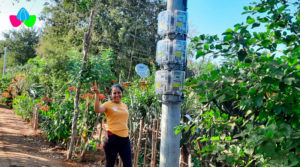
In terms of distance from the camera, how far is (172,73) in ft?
9.21

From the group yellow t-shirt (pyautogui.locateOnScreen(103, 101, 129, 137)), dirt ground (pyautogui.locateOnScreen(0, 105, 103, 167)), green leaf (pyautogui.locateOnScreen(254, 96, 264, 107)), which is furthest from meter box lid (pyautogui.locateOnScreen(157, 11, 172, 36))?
dirt ground (pyautogui.locateOnScreen(0, 105, 103, 167))

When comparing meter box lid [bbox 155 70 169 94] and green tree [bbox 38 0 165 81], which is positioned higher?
green tree [bbox 38 0 165 81]

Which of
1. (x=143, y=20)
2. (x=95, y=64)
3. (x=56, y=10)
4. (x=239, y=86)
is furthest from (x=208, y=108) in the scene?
(x=56, y=10)

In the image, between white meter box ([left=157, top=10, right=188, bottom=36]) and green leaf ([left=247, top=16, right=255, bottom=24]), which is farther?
white meter box ([left=157, top=10, right=188, bottom=36])

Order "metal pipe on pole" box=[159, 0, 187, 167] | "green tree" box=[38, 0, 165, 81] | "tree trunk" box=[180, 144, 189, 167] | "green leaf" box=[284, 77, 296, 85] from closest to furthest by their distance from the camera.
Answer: "green leaf" box=[284, 77, 296, 85], "metal pipe on pole" box=[159, 0, 187, 167], "tree trunk" box=[180, 144, 189, 167], "green tree" box=[38, 0, 165, 81]

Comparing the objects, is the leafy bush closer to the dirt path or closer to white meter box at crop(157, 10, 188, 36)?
the dirt path

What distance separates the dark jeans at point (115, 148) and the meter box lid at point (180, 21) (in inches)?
59.1

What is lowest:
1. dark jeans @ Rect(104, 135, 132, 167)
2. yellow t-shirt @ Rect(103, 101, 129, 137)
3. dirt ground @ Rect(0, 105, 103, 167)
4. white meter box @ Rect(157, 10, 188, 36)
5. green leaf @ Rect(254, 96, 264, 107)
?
dirt ground @ Rect(0, 105, 103, 167)

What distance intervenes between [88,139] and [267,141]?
491 centimetres

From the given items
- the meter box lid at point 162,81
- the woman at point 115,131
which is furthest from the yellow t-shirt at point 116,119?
the meter box lid at point 162,81

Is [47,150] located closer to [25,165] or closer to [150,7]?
[25,165]

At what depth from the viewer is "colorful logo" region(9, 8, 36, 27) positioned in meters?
6.00

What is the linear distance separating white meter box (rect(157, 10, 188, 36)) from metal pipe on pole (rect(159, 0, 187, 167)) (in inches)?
2.0

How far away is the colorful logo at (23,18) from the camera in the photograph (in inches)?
236
